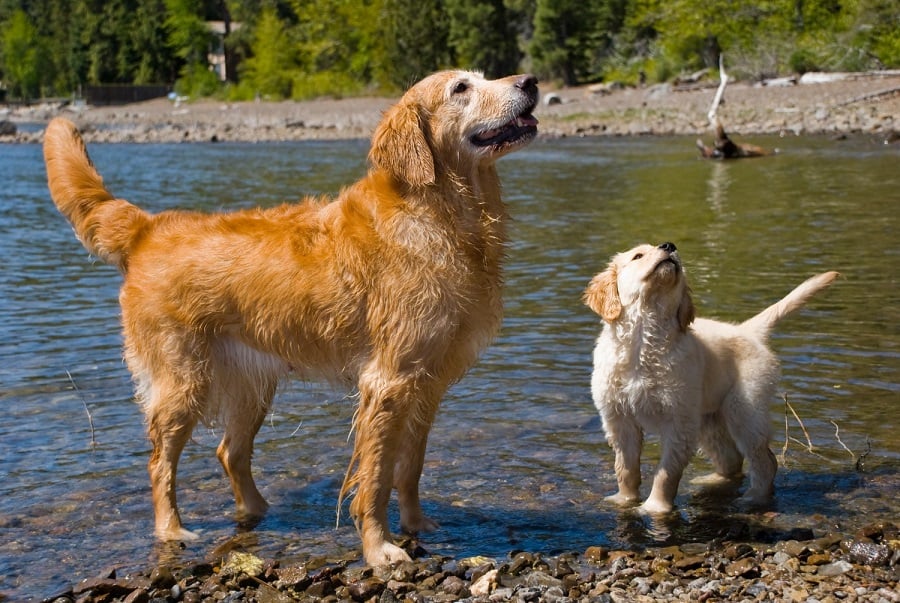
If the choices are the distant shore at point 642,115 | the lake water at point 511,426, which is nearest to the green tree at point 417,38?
the distant shore at point 642,115

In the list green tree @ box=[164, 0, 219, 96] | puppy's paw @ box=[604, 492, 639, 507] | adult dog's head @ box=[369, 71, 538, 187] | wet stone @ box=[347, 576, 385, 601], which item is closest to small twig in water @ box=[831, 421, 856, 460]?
puppy's paw @ box=[604, 492, 639, 507]

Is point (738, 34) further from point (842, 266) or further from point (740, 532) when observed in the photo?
point (740, 532)

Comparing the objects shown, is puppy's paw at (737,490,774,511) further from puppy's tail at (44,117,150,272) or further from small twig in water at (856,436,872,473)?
puppy's tail at (44,117,150,272)

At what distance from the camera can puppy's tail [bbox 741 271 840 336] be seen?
20.7ft

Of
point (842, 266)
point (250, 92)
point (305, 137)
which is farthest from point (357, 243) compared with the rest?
point (250, 92)

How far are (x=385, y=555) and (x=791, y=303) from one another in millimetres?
2920

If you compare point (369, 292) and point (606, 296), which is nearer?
point (369, 292)

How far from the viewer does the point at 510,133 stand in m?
5.09

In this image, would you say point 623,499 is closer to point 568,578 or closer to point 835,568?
point 568,578

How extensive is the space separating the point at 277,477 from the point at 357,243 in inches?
75.4

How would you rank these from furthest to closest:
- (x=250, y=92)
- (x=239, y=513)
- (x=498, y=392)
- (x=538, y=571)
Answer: (x=250, y=92) → (x=498, y=392) → (x=239, y=513) → (x=538, y=571)

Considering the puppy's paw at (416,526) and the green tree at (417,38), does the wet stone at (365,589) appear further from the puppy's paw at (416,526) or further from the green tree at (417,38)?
the green tree at (417,38)

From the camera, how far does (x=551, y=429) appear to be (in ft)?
23.2

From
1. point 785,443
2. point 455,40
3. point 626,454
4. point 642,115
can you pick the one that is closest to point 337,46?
point 455,40
